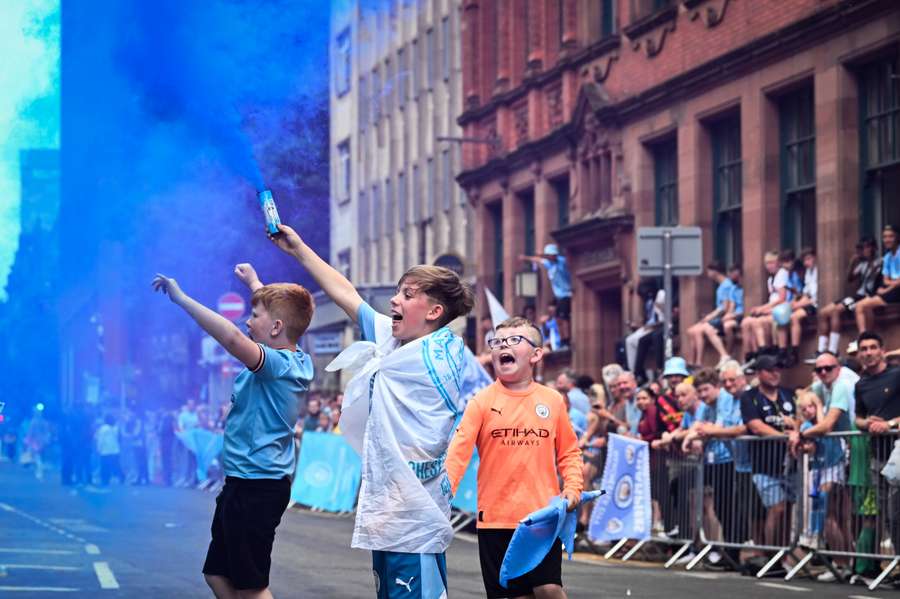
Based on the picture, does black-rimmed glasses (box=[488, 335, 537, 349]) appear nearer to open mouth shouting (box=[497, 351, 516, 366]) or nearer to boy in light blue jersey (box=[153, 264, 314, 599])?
open mouth shouting (box=[497, 351, 516, 366])

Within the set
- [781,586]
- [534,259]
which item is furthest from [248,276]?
[534,259]

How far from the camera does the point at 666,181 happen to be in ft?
99.1

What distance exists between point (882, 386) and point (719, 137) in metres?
13.7

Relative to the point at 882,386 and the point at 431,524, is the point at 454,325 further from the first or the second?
the point at 431,524

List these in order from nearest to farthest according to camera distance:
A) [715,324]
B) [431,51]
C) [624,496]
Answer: [624,496] → [715,324] → [431,51]

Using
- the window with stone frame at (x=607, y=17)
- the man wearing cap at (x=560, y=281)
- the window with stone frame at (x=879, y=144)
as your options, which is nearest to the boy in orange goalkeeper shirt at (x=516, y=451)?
the window with stone frame at (x=879, y=144)

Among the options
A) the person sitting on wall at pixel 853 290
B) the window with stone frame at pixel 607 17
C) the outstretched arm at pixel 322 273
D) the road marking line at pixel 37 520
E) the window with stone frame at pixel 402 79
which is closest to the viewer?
the outstretched arm at pixel 322 273

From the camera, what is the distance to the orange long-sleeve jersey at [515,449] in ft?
29.6

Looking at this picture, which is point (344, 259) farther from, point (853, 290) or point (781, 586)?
point (781, 586)

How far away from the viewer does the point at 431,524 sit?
23.4ft

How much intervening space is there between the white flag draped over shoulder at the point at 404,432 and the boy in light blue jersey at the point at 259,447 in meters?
0.72

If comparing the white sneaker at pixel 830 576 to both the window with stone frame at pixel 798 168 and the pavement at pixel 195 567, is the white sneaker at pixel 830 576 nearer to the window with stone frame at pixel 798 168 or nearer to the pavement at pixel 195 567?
the pavement at pixel 195 567

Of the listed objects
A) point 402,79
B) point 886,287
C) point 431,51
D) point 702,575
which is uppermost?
point 431,51

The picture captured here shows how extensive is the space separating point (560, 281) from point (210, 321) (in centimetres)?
2685
